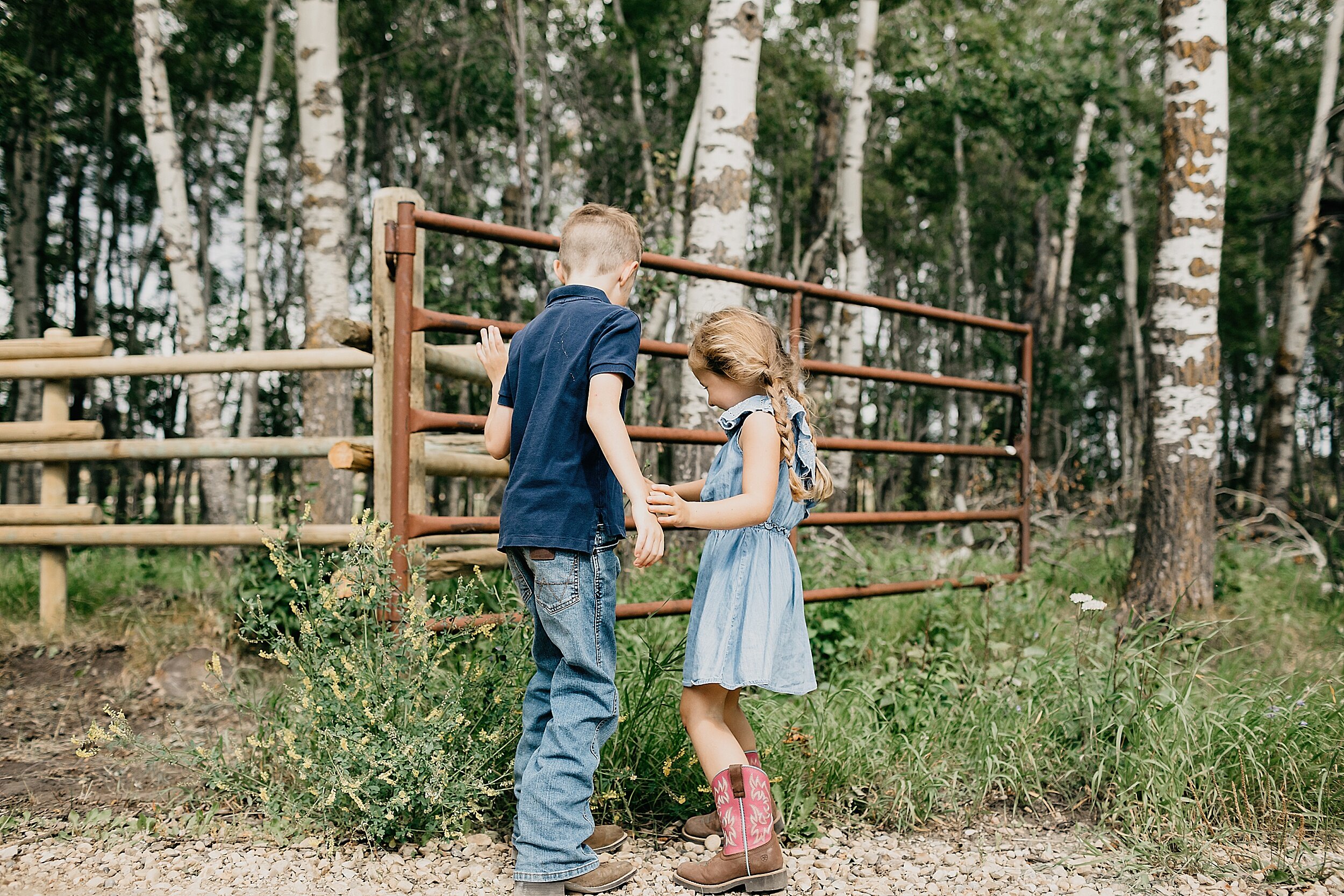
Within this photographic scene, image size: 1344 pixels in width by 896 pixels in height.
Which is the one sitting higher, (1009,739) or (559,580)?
(559,580)

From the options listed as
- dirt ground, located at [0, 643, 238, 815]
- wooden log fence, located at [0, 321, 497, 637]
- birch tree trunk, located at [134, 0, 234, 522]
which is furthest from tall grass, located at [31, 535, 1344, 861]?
birch tree trunk, located at [134, 0, 234, 522]

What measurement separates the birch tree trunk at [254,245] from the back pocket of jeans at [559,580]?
33.4 feet

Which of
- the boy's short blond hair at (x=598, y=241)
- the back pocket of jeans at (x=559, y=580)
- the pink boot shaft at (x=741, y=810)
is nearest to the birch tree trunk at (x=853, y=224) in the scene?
the pink boot shaft at (x=741, y=810)

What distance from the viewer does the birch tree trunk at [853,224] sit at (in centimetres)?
1052

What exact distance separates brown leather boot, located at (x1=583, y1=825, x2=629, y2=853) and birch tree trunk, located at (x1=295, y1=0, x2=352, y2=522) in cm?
491

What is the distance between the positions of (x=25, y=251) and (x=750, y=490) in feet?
47.7

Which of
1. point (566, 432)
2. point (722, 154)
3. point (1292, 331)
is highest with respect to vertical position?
point (722, 154)

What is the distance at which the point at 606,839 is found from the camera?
234cm

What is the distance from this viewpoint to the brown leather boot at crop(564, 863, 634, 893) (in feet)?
6.92

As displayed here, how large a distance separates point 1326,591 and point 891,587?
3.72 metres

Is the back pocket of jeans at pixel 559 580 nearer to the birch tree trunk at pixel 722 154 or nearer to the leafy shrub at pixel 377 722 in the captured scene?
the leafy shrub at pixel 377 722

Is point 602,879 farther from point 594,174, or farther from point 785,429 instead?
point 594,174

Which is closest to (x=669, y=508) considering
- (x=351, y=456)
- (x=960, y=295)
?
(x=351, y=456)

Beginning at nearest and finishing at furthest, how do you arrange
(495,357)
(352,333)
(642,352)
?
1. (495,357)
2. (352,333)
3. (642,352)
